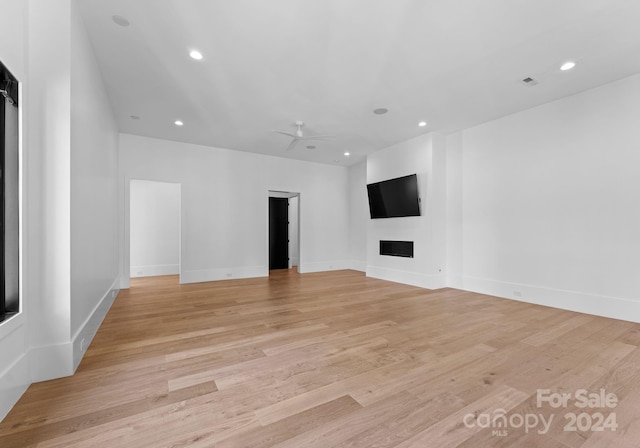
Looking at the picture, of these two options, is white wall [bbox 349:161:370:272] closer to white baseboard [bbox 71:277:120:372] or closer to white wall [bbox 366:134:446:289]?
white wall [bbox 366:134:446:289]

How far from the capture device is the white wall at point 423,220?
5375 millimetres

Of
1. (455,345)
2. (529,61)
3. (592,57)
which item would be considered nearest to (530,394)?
(455,345)

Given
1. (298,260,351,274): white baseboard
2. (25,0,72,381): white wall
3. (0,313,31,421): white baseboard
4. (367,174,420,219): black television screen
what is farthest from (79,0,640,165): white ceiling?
(298,260,351,274): white baseboard

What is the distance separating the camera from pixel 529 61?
3.12m

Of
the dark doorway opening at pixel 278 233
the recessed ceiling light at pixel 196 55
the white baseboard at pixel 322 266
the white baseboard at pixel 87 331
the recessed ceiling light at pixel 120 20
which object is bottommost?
the white baseboard at pixel 322 266

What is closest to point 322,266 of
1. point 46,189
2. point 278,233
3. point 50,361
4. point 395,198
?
point 278,233

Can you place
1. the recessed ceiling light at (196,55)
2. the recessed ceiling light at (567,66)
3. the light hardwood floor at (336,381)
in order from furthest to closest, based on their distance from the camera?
the recessed ceiling light at (567,66), the recessed ceiling light at (196,55), the light hardwood floor at (336,381)

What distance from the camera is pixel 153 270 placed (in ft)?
23.0

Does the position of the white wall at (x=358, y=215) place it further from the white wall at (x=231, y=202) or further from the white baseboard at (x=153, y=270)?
the white baseboard at (x=153, y=270)

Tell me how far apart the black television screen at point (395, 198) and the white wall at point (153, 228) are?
5272 mm

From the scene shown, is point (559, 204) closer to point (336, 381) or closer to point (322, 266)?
point (336, 381)

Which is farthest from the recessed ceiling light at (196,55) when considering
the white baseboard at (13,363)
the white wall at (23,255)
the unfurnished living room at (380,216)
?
the white baseboard at (13,363)

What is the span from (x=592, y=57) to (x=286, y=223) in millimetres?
7034

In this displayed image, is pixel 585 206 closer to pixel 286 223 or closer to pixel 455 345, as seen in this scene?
pixel 455 345
